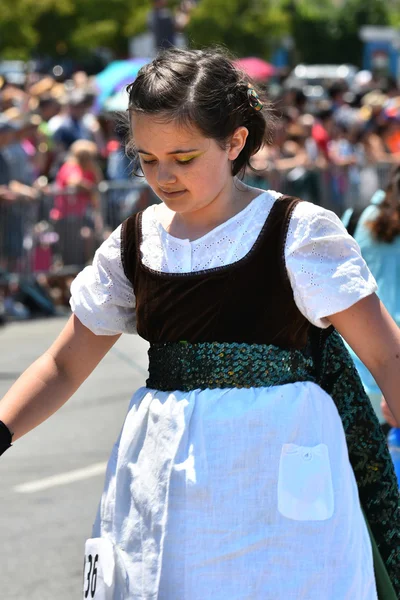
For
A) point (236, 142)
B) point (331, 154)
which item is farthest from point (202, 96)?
point (331, 154)

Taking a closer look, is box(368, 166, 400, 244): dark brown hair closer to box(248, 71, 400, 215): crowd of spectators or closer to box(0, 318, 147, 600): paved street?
box(0, 318, 147, 600): paved street

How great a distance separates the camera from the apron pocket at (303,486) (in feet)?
8.07

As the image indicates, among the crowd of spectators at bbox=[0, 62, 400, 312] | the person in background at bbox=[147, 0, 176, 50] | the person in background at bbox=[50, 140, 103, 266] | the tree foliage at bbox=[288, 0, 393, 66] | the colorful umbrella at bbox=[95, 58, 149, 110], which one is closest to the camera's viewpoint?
the crowd of spectators at bbox=[0, 62, 400, 312]

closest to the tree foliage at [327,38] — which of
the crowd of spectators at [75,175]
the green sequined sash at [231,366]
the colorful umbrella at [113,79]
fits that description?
Result: the colorful umbrella at [113,79]

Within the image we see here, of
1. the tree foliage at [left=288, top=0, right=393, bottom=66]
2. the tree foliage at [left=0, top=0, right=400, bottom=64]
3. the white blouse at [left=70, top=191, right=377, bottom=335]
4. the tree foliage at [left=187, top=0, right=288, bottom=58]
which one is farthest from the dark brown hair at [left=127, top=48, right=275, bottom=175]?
the tree foliage at [left=288, top=0, right=393, bottom=66]

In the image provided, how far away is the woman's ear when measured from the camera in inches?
104

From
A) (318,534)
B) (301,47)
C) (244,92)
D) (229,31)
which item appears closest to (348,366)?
(318,534)

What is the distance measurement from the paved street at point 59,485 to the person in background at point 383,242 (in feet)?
2.76

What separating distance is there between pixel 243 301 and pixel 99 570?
63 centimetres

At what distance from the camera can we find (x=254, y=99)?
8.79 feet

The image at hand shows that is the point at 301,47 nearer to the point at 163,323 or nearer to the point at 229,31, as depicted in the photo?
the point at 229,31

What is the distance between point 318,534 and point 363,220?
1965mm

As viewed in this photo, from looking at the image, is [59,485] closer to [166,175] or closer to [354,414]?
[354,414]

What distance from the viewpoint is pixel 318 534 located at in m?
2.46
